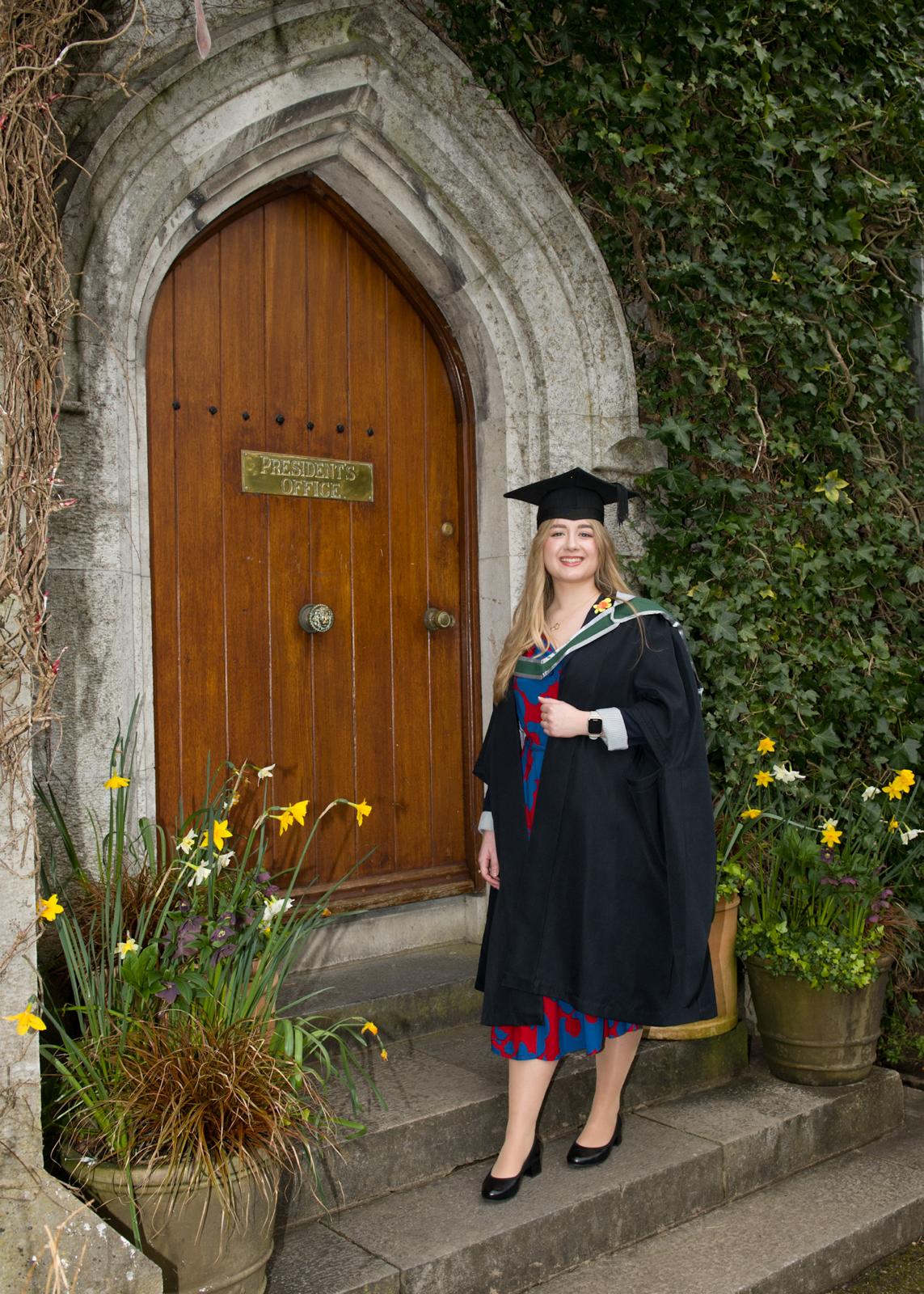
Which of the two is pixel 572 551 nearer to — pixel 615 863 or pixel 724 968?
pixel 615 863

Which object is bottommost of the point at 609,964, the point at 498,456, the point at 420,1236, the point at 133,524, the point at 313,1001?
the point at 420,1236

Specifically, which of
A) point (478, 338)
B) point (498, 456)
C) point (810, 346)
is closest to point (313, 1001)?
point (498, 456)

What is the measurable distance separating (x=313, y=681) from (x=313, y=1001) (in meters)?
1.02

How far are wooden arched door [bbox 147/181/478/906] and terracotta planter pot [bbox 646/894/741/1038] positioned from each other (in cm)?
95

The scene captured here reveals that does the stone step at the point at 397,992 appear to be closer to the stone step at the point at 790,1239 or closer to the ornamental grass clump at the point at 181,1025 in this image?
the ornamental grass clump at the point at 181,1025

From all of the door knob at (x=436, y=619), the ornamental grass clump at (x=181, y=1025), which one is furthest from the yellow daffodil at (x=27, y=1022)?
the door knob at (x=436, y=619)

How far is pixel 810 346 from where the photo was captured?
4.22m

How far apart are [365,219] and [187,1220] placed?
3.09m

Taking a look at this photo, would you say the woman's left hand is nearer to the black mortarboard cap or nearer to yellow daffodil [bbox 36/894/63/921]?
the black mortarboard cap

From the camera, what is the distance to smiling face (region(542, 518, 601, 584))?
2965 millimetres

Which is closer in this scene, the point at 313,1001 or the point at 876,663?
the point at 313,1001

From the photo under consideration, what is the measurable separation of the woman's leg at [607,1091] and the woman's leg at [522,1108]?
21cm

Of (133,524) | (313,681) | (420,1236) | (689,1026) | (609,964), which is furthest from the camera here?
(313,681)

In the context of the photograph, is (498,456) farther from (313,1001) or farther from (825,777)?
(313,1001)
